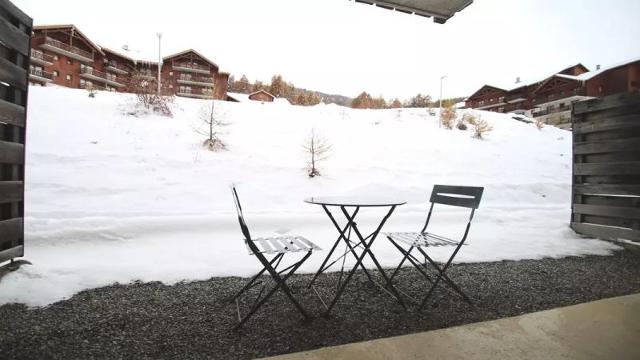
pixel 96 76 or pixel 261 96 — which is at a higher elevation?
pixel 96 76

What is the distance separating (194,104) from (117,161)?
22.6ft

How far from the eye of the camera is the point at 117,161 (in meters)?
6.88

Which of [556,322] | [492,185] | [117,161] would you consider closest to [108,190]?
[117,161]

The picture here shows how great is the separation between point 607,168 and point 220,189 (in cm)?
640

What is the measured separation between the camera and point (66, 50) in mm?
30531

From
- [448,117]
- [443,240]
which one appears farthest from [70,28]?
[443,240]

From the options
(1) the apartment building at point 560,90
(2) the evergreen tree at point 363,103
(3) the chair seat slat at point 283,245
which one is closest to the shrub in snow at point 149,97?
(3) the chair seat slat at point 283,245

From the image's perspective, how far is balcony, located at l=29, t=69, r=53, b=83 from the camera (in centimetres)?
2718

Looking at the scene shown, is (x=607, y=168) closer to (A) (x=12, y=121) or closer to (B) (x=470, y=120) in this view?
(A) (x=12, y=121)

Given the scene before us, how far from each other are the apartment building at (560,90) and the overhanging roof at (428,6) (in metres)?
30.7

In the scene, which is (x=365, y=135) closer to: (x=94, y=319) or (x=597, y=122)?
(x=597, y=122)

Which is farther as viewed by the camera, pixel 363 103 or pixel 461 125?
pixel 363 103

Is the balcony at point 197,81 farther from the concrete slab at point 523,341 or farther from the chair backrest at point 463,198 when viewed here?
the concrete slab at point 523,341

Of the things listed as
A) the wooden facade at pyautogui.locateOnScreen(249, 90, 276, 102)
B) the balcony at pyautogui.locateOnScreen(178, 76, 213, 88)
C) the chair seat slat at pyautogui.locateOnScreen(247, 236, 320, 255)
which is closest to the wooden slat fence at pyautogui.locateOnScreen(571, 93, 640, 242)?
the chair seat slat at pyautogui.locateOnScreen(247, 236, 320, 255)
